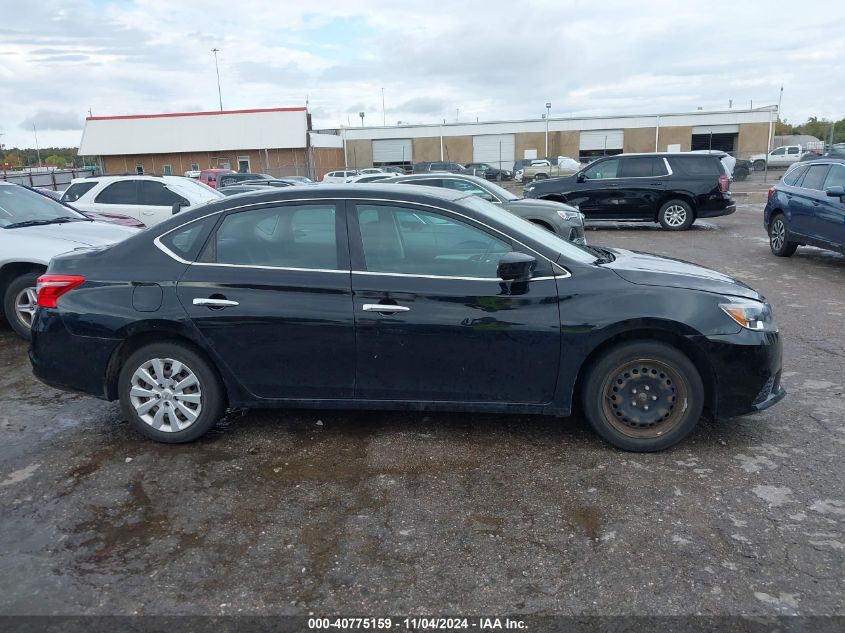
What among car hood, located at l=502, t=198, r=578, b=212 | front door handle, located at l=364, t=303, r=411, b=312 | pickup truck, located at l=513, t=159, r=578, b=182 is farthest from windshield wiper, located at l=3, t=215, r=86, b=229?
pickup truck, located at l=513, t=159, r=578, b=182

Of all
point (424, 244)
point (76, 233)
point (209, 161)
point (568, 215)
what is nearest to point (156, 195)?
point (76, 233)

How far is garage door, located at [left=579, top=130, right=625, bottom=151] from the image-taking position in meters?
53.7

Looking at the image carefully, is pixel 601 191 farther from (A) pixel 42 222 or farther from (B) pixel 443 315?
(B) pixel 443 315

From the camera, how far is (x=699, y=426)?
4.65 metres

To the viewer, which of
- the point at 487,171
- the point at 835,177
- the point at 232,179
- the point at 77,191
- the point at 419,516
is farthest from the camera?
→ the point at 487,171

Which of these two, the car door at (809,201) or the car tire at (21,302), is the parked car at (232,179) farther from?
the car door at (809,201)

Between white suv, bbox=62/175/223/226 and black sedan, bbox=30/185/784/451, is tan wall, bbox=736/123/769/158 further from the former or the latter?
black sedan, bbox=30/185/784/451

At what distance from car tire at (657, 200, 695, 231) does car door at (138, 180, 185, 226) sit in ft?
35.0

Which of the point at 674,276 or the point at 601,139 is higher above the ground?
the point at 601,139

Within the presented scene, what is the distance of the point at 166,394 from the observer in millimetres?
4445

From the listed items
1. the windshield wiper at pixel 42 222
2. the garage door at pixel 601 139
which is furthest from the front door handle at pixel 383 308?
the garage door at pixel 601 139

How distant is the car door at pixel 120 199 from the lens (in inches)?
475

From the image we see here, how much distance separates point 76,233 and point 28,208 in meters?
1.00

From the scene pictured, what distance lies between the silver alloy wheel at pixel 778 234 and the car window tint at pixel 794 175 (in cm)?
65
